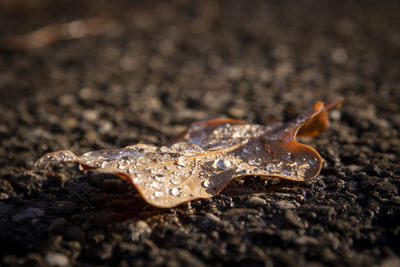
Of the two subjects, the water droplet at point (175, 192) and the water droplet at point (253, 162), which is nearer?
the water droplet at point (175, 192)

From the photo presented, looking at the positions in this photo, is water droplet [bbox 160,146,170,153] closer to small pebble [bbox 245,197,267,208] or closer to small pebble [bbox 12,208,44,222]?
small pebble [bbox 245,197,267,208]

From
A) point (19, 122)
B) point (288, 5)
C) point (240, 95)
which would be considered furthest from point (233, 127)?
point (288, 5)

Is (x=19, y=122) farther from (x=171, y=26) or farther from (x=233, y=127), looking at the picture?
(x=171, y=26)

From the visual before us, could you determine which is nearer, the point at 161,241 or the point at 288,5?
the point at 161,241

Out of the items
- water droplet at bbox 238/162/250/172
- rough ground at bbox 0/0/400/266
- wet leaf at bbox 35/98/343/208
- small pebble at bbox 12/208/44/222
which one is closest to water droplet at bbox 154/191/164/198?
wet leaf at bbox 35/98/343/208

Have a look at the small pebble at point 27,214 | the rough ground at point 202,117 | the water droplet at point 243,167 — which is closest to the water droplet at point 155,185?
the rough ground at point 202,117

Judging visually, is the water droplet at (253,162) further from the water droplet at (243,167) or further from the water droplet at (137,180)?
the water droplet at (137,180)

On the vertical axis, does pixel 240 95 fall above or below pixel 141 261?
above
